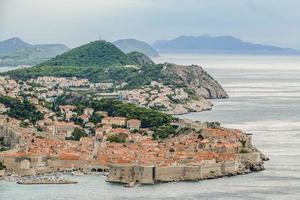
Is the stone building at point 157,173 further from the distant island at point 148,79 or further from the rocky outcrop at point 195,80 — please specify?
the rocky outcrop at point 195,80

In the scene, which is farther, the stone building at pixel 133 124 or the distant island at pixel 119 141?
the stone building at pixel 133 124

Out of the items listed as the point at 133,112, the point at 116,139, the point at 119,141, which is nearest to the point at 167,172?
the point at 119,141

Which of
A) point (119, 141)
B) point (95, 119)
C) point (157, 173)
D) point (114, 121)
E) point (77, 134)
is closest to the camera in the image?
point (157, 173)

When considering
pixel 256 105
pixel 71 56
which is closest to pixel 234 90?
pixel 256 105

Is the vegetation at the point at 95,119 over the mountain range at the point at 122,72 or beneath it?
beneath

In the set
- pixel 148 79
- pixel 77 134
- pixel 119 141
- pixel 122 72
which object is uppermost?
pixel 122 72

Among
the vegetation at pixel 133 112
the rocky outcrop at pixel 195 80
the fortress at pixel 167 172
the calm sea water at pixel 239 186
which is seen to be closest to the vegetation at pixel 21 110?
the vegetation at pixel 133 112

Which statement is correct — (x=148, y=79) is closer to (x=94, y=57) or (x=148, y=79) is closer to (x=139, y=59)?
(x=94, y=57)
